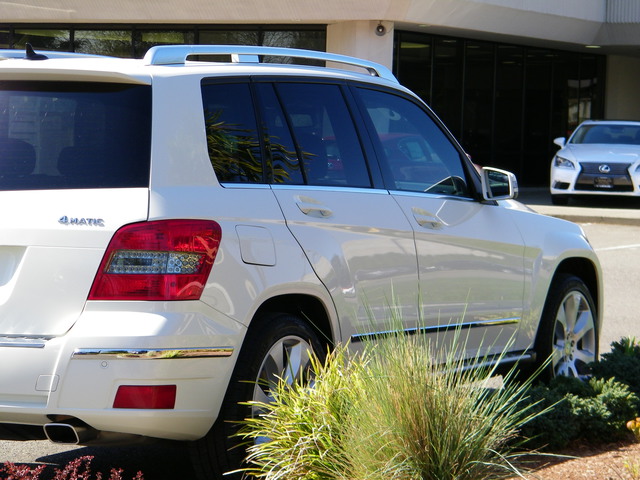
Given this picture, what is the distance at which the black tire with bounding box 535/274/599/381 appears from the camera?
7.00 metres

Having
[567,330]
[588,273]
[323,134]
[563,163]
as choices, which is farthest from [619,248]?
[323,134]

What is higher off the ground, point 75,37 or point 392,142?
point 75,37

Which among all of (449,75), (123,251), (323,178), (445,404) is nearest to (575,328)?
(323,178)

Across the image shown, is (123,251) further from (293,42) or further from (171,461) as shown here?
(293,42)

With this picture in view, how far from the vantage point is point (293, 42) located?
26.5 metres

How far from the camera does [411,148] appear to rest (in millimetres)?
6320

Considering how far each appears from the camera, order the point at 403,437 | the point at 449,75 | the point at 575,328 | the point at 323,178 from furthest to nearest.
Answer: the point at 449,75
the point at 575,328
the point at 323,178
the point at 403,437

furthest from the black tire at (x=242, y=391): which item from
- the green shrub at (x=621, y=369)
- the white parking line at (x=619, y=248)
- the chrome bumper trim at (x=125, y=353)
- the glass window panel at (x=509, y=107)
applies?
the glass window panel at (x=509, y=107)

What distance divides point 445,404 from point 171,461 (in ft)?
6.40

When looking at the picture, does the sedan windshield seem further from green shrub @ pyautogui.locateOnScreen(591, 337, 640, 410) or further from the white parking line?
green shrub @ pyautogui.locateOnScreen(591, 337, 640, 410)

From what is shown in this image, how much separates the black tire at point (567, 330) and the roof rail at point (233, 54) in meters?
1.71

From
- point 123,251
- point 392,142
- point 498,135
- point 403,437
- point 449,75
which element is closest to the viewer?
point 403,437

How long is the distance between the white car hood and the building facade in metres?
4.11

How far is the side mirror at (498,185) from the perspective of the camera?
21.6 ft
